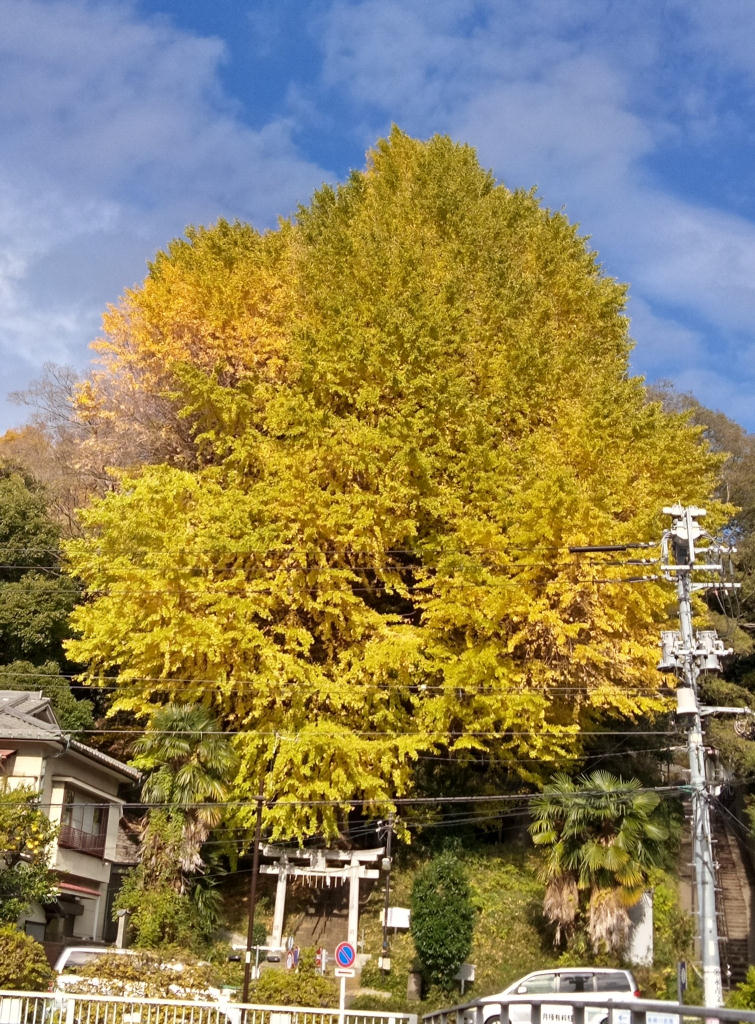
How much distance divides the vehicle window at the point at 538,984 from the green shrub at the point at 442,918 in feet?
→ 13.4

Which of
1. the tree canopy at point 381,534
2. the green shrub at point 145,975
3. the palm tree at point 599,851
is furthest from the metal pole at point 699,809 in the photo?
the green shrub at point 145,975

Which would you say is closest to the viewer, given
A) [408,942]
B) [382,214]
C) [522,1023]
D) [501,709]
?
[522,1023]

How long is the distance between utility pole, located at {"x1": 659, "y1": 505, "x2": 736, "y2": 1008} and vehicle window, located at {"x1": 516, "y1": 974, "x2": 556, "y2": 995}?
130 inches

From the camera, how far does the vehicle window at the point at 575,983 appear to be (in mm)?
17366

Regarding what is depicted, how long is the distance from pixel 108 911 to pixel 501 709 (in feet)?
44.0

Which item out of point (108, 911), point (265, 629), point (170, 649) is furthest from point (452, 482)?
point (108, 911)

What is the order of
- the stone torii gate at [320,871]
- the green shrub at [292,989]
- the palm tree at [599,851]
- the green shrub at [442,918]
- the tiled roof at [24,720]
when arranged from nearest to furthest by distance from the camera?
the green shrub at [292,989] → the palm tree at [599,851] → the green shrub at [442,918] → the tiled roof at [24,720] → the stone torii gate at [320,871]

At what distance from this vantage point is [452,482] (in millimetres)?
26625

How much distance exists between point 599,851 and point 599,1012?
7.74 metres

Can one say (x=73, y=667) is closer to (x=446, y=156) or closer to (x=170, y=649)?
(x=170, y=649)

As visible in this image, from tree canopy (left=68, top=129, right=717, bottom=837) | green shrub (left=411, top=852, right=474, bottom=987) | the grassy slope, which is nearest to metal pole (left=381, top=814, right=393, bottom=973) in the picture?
the grassy slope

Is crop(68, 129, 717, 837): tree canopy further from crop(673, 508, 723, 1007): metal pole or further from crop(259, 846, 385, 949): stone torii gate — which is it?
crop(673, 508, 723, 1007): metal pole

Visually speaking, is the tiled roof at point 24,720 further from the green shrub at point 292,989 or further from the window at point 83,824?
the green shrub at point 292,989

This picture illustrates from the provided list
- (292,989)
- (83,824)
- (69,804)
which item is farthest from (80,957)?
(83,824)
